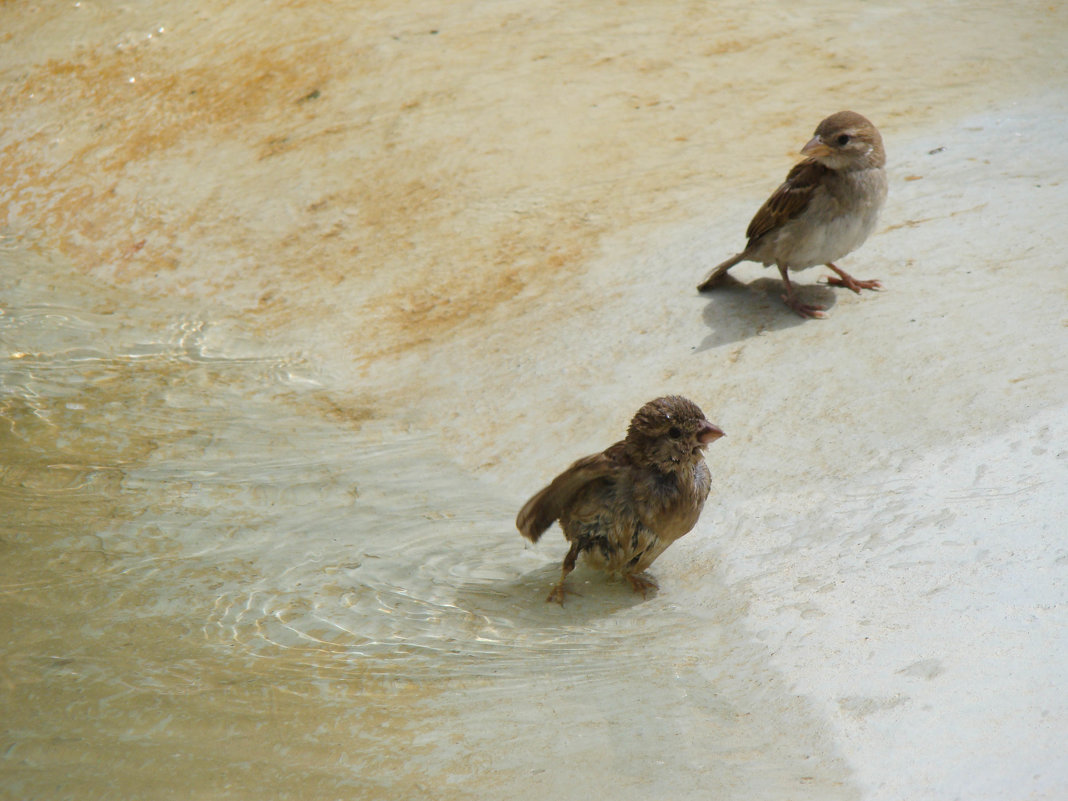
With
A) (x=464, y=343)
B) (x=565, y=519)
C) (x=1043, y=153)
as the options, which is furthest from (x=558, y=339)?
(x=1043, y=153)

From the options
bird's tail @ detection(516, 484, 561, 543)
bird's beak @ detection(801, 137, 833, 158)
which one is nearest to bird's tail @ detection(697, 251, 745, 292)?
bird's beak @ detection(801, 137, 833, 158)

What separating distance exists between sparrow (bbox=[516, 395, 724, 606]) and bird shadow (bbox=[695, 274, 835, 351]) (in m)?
1.65

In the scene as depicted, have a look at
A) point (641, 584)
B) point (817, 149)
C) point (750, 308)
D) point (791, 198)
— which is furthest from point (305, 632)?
point (817, 149)

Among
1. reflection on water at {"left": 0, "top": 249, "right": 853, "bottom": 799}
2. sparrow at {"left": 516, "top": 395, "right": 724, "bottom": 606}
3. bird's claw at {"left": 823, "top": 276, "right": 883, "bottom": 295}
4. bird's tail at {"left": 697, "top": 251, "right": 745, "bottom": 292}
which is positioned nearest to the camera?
A: reflection on water at {"left": 0, "top": 249, "right": 853, "bottom": 799}

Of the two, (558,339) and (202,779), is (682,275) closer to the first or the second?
(558,339)

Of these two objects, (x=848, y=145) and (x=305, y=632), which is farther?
(x=848, y=145)

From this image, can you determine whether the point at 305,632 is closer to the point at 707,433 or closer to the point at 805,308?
the point at 707,433

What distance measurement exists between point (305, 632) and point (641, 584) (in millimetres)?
1395

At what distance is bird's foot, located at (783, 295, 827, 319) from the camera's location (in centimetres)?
609

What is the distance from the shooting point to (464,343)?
6547mm

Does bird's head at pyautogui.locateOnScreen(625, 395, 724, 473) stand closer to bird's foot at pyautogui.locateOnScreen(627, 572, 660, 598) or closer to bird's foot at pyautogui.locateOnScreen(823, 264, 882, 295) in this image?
bird's foot at pyautogui.locateOnScreen(627, 572, 660, 598)

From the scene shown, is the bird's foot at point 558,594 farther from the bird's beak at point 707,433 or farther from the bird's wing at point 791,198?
the bird's wing at point 791,198

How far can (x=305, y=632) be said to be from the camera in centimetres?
438

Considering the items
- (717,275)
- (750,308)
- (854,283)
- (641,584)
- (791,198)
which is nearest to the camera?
(641,584)
